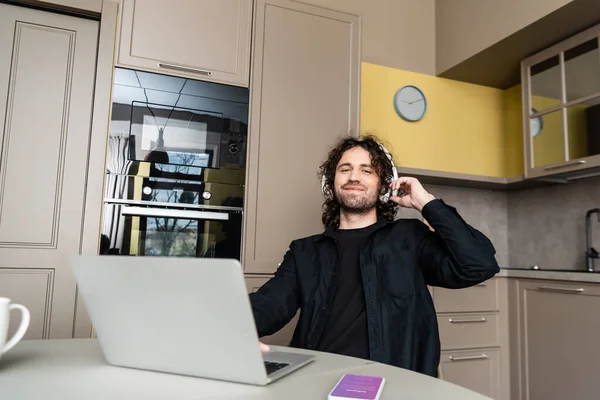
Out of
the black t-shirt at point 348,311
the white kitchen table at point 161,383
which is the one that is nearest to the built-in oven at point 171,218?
the black t-shirt at point 348,311

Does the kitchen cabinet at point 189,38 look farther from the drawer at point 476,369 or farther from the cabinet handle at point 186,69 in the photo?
the drawer at point 476,369

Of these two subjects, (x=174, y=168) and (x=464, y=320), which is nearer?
(x=174, y=168)

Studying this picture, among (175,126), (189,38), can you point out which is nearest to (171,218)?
(175,126)

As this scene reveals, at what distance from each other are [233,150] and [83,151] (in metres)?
0.62

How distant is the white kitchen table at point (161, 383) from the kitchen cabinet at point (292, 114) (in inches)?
53.0

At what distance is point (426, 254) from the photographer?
59.6 inches

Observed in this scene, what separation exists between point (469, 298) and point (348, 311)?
159cm

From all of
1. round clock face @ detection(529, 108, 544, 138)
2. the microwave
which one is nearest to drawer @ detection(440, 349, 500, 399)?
round clock face @ detection(529, 108, 544, 138)

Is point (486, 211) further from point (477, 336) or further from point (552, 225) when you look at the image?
point (477, 336)

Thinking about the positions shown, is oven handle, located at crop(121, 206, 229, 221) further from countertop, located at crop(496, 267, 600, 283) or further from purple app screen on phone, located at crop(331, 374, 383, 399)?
countertop, located at crop(496, 267, 600, 283)

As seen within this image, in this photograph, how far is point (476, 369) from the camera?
2748 millimetres

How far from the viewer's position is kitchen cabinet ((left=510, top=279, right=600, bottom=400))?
7.34 feet

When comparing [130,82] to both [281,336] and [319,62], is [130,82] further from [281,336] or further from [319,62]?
[281,336]

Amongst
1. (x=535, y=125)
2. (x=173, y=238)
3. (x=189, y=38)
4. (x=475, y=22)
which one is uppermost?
(x=475, y=22)
